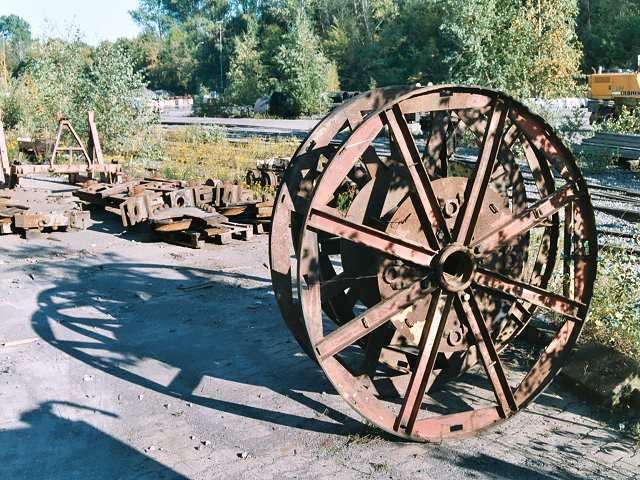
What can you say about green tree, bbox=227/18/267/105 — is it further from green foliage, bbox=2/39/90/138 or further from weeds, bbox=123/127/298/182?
weeds, bbox=123/127/298/182

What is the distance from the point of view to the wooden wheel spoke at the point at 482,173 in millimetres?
4922

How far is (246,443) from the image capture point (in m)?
5.14

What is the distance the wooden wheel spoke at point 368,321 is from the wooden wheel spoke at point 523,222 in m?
0.53

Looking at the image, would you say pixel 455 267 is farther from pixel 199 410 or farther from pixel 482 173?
pixel 199 410

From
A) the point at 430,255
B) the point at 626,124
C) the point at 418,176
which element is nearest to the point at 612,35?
the point at 626,124

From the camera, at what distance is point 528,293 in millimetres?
5109

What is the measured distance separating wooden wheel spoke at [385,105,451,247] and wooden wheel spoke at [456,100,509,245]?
165 mm

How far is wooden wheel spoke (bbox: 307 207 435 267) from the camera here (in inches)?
179

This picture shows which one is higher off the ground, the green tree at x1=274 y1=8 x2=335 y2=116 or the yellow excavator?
the green tree at x1=274 y1=8 x2=335 y2=116

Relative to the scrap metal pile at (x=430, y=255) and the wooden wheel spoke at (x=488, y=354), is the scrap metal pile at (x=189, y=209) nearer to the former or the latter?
the scrap metal pile at (x=430, y=255)

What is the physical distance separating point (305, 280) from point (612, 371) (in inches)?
115

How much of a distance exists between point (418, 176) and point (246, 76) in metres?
54.9

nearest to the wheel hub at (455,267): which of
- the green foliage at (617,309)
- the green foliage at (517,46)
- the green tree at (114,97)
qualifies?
the green foliage at (617,309)

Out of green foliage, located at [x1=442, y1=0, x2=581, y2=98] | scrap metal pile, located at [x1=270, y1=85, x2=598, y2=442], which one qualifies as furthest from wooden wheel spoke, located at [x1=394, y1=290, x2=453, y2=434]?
green foliage, located at [x1=442, y1=0, x2=581, y2=98]
